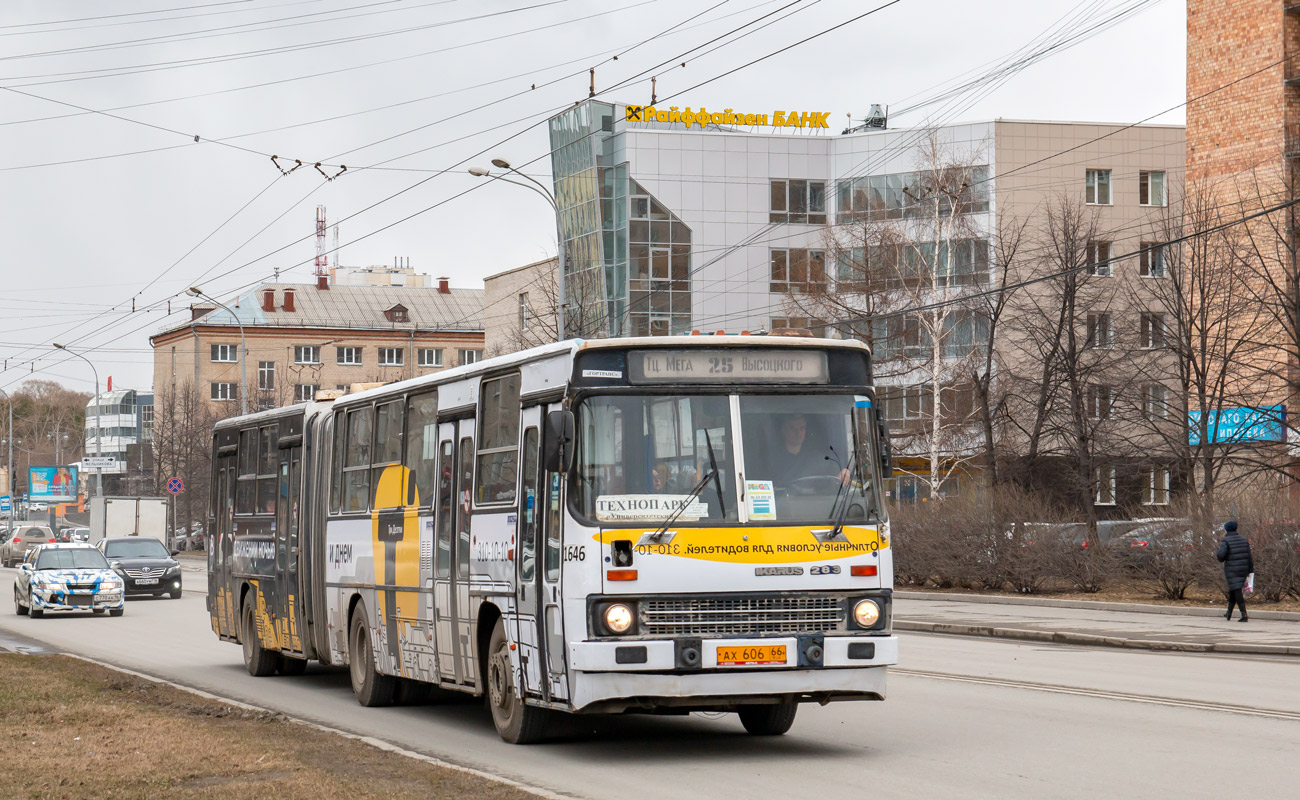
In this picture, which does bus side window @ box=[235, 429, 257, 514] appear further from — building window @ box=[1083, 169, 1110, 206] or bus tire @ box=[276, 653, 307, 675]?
building window @ box=[1083, 169, 1110, 206]

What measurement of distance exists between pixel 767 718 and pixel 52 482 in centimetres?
10915

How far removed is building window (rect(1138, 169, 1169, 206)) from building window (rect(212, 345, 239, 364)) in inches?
2873

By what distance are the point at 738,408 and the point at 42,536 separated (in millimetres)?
69814

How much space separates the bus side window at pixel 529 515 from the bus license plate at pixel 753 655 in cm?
152

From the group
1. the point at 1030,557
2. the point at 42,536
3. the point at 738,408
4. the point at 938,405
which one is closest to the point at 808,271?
Answer: the point at 938,405

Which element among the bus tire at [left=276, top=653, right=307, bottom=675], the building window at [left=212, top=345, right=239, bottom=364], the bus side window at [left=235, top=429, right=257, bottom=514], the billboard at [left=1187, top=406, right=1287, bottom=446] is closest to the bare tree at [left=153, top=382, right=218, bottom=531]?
the building window at [left=212, top=345, right=239, bottom=364]

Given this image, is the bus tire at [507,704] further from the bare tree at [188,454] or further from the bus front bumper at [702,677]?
the bare tree at [188,454]

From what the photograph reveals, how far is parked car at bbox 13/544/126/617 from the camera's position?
3134 cm

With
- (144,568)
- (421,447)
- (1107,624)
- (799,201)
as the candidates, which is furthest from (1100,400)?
(421,447)

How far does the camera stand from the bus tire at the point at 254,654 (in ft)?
61.1

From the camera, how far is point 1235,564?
25391mm

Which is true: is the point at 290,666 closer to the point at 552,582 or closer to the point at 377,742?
the point at 377,742

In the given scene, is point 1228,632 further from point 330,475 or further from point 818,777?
point 818,777

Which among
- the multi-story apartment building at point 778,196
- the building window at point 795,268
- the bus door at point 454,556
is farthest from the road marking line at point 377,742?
the multi-story apartment building at point 778,196
